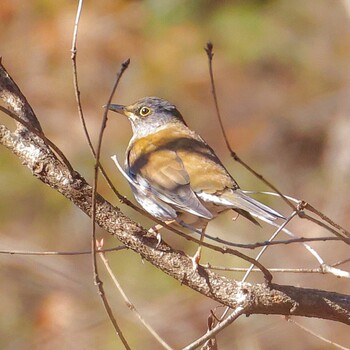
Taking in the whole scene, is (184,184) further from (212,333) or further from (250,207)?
(212,333)

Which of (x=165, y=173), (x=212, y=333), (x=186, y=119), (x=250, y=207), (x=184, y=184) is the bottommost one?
(x=212, y=333)

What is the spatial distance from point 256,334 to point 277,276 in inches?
27.1

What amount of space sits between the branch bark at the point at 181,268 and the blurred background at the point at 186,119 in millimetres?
4748

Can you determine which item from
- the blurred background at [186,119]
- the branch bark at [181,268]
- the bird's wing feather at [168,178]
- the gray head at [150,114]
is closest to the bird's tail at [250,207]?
the bird's wing feather at [168,178]

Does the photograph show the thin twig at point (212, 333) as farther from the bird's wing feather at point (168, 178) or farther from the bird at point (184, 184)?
the bird's wing feather at point (168, 178)

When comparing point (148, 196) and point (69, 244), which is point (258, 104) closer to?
point (69, 244)

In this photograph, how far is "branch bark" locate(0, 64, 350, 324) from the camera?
353cm

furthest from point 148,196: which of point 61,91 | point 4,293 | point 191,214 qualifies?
point 61,91

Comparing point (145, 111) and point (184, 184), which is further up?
point (145, 111)

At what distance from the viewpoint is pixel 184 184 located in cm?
491

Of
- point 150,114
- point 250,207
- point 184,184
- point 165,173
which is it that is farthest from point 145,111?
point 250,207

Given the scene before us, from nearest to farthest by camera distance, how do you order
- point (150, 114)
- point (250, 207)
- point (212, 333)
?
point (212, 333) → point (250, 207) → point (150, 114)

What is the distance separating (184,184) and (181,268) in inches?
52.8

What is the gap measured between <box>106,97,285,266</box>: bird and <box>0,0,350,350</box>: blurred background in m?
3.14
